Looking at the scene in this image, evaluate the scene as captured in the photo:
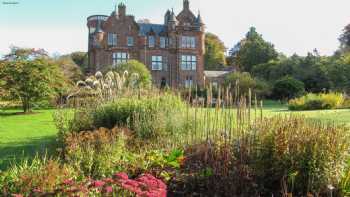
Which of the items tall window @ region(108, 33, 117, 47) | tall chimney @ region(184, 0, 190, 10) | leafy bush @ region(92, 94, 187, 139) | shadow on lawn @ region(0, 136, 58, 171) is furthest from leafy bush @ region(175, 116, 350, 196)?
tall chimney @ region(184, 0, 190, 10)

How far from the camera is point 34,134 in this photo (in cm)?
1137

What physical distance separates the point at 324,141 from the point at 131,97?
20.0 feet

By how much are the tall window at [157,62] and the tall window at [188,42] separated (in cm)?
294

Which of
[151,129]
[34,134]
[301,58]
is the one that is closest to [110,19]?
[301,58]

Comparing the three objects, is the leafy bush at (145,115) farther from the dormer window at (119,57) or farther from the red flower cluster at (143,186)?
the dormer window at (119,57)

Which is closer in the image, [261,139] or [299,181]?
[299,181]

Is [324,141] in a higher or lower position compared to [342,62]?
lower

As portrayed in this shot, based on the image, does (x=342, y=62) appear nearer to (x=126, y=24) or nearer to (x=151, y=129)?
(x=126, y=24)

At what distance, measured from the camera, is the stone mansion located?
4262 cm

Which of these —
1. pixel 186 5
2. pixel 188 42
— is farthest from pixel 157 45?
pixel 186 5

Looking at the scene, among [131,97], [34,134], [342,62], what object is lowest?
[34,134]

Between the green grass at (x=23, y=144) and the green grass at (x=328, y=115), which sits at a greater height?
the green grass at (x=328, y=115)

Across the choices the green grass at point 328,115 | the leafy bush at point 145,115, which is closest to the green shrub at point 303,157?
the leafy bush at point 145,115

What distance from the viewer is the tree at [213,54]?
201 ft
